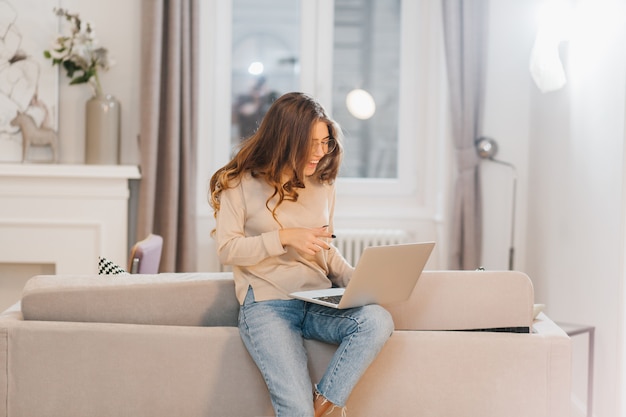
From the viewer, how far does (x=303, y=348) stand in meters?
2.16

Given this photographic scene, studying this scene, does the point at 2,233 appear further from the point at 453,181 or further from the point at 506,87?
the point at 506,87

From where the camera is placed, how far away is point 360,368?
2.05 m

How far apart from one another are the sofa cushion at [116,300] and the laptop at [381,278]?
280 millimetres

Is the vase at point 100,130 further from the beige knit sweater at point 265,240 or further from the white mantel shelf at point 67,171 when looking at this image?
the beige knit sweater at point 265,240

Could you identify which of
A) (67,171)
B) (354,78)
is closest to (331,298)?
(67,171)

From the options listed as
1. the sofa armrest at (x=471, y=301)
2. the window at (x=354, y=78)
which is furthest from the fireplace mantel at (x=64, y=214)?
the sofa armrest at (x=471, y=301)

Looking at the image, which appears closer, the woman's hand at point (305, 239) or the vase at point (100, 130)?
the woman's hand at point (305, 239)

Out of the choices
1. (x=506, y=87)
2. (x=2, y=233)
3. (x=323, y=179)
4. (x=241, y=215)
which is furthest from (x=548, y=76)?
(x=2, y=233)

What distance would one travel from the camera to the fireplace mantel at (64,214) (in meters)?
4.15

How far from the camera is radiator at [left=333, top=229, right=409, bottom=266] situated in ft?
15.0

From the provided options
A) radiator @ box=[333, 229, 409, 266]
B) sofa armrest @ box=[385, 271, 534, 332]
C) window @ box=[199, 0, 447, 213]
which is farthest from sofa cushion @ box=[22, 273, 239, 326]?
window @ box=[199, 0, 447, 213]

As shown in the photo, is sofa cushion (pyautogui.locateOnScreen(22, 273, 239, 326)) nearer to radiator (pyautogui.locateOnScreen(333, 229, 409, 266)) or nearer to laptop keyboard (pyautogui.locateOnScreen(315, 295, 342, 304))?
laptop keyboard (pyautogui.locateOnScreen(315, 295, 342, 304))

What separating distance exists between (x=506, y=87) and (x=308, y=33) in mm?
1126

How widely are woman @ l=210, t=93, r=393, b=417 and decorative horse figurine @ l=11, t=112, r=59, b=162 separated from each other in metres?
2.22
